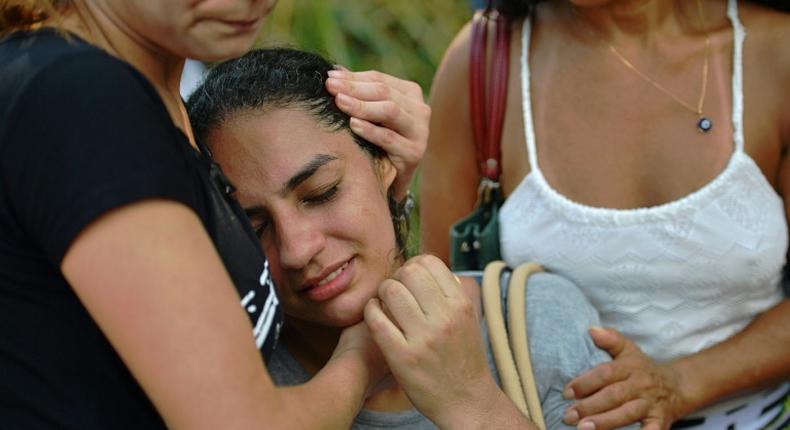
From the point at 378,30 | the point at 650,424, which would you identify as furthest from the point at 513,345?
the point at 378,30

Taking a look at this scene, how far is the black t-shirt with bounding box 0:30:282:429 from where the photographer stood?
1174 mm

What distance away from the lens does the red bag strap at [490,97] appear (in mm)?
2744

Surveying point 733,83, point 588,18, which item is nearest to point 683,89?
point 733,83

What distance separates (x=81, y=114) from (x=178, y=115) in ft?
1.35

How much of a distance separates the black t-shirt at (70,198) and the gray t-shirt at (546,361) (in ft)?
1.88

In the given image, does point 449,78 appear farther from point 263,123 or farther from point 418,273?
point 418,273

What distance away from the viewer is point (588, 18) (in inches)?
108

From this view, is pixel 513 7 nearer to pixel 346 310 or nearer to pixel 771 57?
pixel 771 57

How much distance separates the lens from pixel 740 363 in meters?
2.51

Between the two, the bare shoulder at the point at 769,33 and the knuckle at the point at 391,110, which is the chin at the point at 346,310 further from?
the bare shoulder at the point at 769,33

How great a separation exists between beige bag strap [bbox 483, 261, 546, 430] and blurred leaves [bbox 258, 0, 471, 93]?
2.97 meters

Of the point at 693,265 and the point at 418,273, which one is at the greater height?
the point at 418,273

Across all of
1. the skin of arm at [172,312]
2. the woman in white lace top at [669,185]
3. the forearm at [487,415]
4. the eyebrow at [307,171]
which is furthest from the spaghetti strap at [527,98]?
the skin of arm at [172,312]

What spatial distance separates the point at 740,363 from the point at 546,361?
0.68 meters
